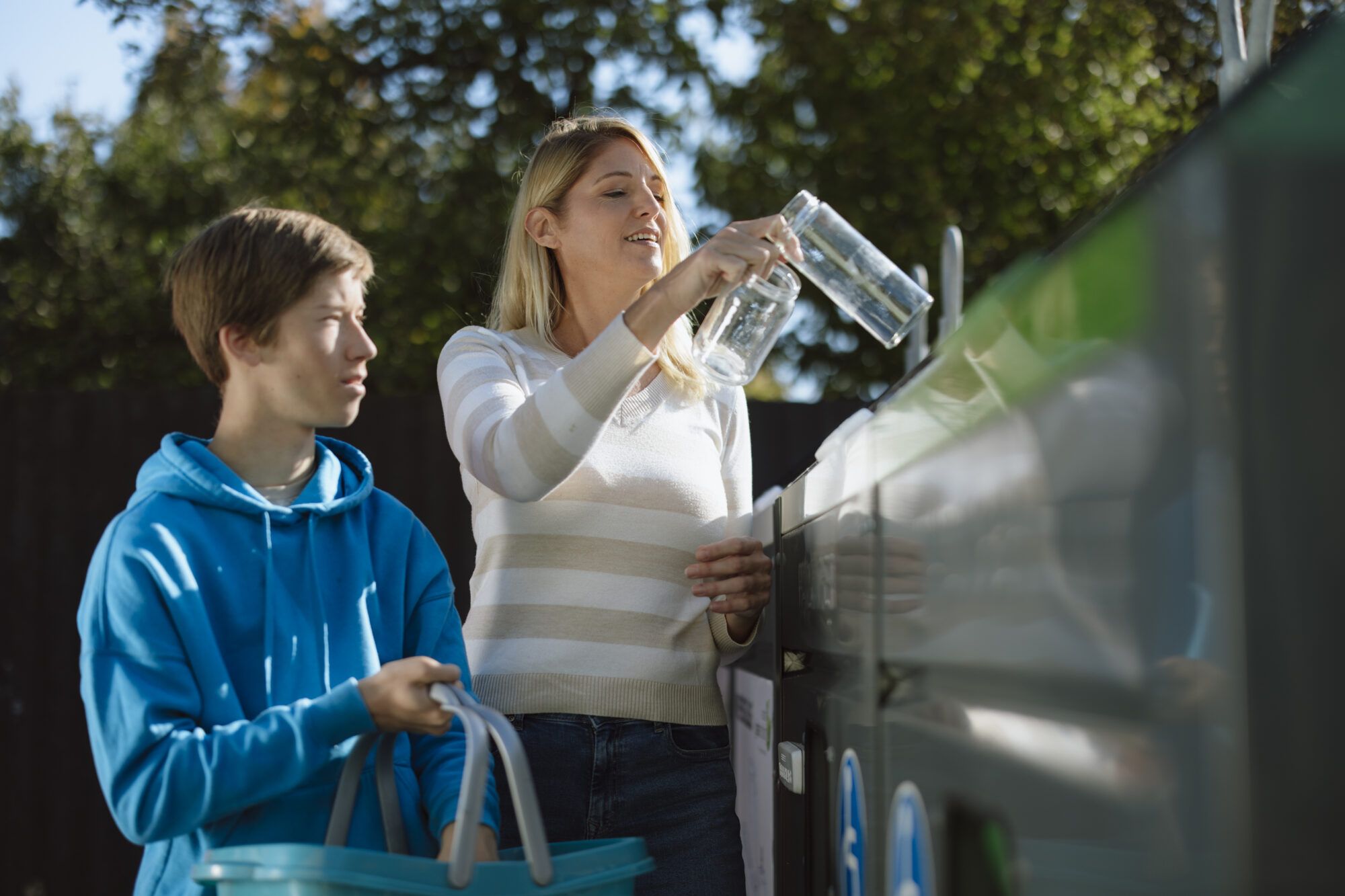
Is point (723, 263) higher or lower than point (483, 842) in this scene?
higher

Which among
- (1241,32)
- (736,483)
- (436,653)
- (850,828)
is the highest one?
(1241,32)

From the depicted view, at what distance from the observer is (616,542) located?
73.1 inches

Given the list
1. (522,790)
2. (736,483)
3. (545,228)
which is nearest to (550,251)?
(545,228)

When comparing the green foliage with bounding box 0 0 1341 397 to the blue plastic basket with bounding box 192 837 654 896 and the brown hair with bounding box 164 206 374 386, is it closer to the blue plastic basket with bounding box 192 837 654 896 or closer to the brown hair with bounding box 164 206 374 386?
the brown hair with bounding box 164 206 374 386

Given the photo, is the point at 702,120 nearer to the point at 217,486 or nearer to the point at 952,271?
the point at 952,271

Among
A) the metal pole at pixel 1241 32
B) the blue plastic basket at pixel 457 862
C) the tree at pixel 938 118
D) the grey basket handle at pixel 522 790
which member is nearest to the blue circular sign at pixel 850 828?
the blue plastic basket at pixel 457 862

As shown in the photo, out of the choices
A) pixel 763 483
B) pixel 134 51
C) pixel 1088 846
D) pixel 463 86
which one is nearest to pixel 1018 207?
pixel 463 86

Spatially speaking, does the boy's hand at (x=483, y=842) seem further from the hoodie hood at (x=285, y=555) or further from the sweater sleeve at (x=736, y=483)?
the sweater sleeve at (x=736, y=483)

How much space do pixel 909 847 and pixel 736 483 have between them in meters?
0.94

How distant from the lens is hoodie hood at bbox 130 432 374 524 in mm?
1488

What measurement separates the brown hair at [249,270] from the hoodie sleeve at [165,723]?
0.33 m

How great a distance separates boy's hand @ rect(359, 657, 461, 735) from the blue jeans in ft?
1.34

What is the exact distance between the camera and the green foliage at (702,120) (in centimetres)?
1059

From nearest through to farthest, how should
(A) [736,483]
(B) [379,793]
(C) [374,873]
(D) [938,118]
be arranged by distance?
(C) [374,873] → (B) [379,793] → (A) [736,483] → (D) [938,118]
